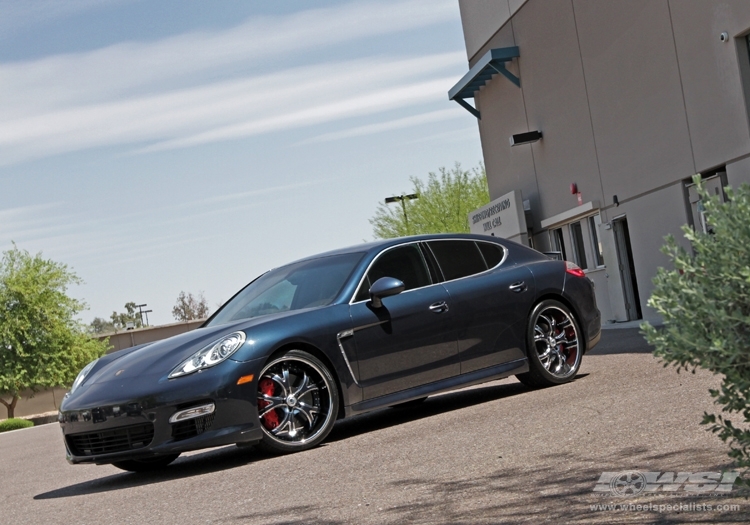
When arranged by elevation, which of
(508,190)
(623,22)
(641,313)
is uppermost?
(623,22)

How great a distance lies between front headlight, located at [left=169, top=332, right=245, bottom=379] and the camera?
23.0ft

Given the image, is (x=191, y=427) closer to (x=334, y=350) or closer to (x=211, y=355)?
(x=211, y=355)

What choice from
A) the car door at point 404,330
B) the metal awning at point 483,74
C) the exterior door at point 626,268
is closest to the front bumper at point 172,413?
the car door at point 404,330

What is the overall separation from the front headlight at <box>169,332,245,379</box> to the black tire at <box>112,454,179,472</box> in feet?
3.65

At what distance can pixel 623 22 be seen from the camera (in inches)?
818

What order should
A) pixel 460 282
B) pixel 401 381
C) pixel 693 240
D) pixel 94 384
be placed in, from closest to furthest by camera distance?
pixel 693 240 < pixel 94 384 < pixel 401 381 < pixel 460 282

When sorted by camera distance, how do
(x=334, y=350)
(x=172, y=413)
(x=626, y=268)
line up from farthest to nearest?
(x=626, y=268), (x=334, y=350), (x=172, y=413)

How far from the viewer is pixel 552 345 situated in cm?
899

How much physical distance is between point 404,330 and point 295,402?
1140mm

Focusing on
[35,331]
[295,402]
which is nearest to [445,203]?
[35,331]

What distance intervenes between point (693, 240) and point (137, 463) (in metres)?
5.78

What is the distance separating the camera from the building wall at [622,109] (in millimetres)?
17359

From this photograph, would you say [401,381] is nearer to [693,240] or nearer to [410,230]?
[693,240]

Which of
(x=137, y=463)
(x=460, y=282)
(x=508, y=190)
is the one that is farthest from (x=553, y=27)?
(x=137, y=463)
